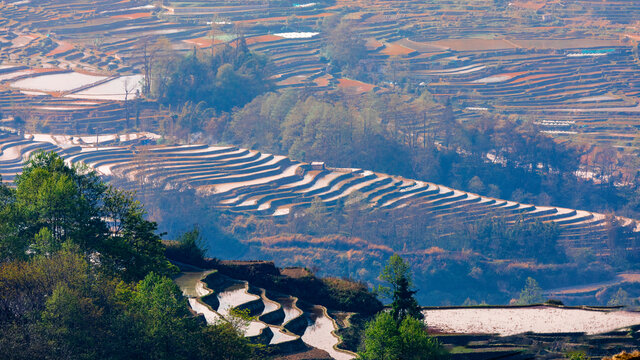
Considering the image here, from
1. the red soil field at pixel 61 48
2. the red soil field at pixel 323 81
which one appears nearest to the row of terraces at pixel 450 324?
the red soil field at pixel 323 81

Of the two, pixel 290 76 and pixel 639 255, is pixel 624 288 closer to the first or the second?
pixel 639 255

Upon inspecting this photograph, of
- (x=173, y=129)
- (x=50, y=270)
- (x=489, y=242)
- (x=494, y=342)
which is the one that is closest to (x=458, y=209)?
(x=489, y=242)

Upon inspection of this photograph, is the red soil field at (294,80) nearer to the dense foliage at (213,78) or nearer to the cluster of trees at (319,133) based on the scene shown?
the dense foliage at (213,78)

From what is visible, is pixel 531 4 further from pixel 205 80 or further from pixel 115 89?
→ pixel 115 89

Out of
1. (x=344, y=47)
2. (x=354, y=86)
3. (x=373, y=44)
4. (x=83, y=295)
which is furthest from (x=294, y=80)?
(x=83, y=295)

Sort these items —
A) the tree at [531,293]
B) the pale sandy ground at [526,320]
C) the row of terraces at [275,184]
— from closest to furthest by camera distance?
the pale sandy ground at [526,320] < the tree at [531,293] < the row of terraces at [275,184]

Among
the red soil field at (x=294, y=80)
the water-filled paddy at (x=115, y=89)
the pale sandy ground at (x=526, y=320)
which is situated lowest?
the red soil field at (x=294, y=80)

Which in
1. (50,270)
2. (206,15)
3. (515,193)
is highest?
(50,270)

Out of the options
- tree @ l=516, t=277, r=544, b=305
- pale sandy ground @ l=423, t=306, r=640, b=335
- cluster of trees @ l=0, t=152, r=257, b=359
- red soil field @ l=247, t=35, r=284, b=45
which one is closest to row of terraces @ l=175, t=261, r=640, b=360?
pale sandy ground @ l=423, t=306, r=640, b=335
